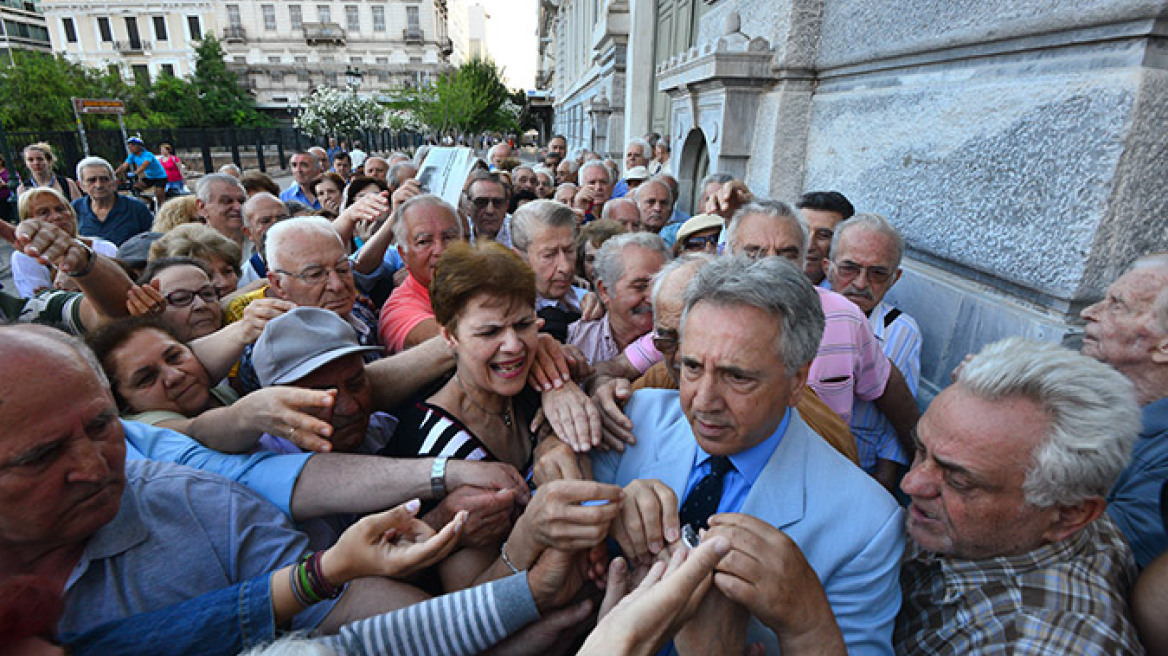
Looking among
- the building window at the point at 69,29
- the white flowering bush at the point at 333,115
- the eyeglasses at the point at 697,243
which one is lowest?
the eyeglasses at the point at 697,243

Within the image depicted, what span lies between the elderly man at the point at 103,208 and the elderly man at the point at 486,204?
12.4 feet

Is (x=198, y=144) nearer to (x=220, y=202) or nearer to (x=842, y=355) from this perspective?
(x=220, y=202)

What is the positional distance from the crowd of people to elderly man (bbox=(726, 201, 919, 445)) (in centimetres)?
2

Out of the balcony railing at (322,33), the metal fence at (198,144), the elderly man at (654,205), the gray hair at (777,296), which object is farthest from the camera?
the balcony railing at (322,33)

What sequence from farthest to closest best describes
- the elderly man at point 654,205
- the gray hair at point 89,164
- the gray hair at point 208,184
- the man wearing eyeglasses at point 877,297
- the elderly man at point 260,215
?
the gray hair at point 89,164 < the elderly man at point 654,205 < the gray hair at point 208,184 < the elderly man at point 260,215 < the man wearing eyeglasses at point 877,297

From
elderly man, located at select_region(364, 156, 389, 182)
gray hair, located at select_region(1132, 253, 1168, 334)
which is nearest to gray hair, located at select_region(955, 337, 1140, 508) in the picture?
gray hair, located at select_region(1132, 253, 1168, 334)

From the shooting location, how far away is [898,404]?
2.34 meters

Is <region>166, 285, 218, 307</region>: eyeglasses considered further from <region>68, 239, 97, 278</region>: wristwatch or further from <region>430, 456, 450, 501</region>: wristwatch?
<region>430, 456, 450, 501</region>: wristwatch

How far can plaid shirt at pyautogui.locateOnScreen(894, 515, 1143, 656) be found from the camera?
3.94 feet

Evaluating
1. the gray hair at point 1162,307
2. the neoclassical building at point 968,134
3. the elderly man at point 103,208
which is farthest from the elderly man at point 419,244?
the elderly man at point 103,208

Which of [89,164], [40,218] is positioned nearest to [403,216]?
[40,218]

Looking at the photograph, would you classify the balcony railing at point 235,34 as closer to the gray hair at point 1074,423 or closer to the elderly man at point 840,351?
the elderly man at point 840,351

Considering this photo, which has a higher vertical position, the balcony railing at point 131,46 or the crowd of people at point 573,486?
the balcony railing at point 131,46

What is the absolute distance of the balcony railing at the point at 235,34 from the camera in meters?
54.6
